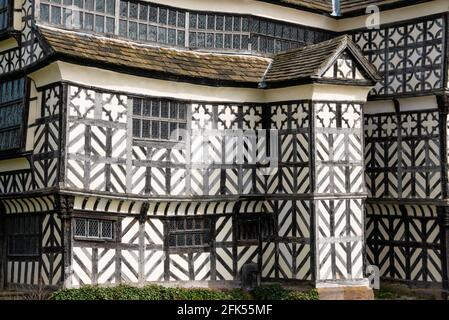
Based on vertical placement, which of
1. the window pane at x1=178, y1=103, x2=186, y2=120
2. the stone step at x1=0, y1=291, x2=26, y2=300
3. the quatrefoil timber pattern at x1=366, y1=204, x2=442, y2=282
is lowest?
the stone step at x1=0, y1=291, x2=26, y2=300

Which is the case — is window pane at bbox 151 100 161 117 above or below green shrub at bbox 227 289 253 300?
above

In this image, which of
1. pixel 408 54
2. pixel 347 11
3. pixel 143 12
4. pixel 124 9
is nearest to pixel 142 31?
pixel 143 12

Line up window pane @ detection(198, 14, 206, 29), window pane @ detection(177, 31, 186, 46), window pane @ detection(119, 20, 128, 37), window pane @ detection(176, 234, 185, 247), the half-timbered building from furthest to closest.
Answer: window pane @ detection(198, 14, 206, 29) → window pane @ detection(177, 31, 186, 46) → window pane @ detection(119, 20, 128, 37) → window pane @ detection(176, 234, 185, 247) → the half-timbered building

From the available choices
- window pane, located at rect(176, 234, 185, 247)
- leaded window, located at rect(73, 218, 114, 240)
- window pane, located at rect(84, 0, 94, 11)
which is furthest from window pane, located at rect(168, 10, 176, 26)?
leaded window, located at rect(73, 218, 114, 240)

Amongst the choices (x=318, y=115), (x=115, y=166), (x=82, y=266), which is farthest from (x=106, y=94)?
(x=318, y=115)

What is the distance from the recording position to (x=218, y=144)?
1964 centimetres

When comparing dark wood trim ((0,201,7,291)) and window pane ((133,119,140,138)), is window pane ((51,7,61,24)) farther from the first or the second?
dark wood trim ((0,201,7,291))

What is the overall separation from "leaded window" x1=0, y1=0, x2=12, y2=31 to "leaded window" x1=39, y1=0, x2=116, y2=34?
1.11 m

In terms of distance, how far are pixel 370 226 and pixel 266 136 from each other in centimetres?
512

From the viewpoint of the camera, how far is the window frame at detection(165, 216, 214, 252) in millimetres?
18891

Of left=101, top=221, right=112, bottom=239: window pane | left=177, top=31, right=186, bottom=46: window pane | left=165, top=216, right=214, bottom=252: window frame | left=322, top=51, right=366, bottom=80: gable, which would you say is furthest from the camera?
left=177, top=31, right=186, bottom=46: window pane

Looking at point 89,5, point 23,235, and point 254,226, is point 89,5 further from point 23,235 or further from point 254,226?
point 254,226

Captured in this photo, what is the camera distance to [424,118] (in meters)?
21.4
